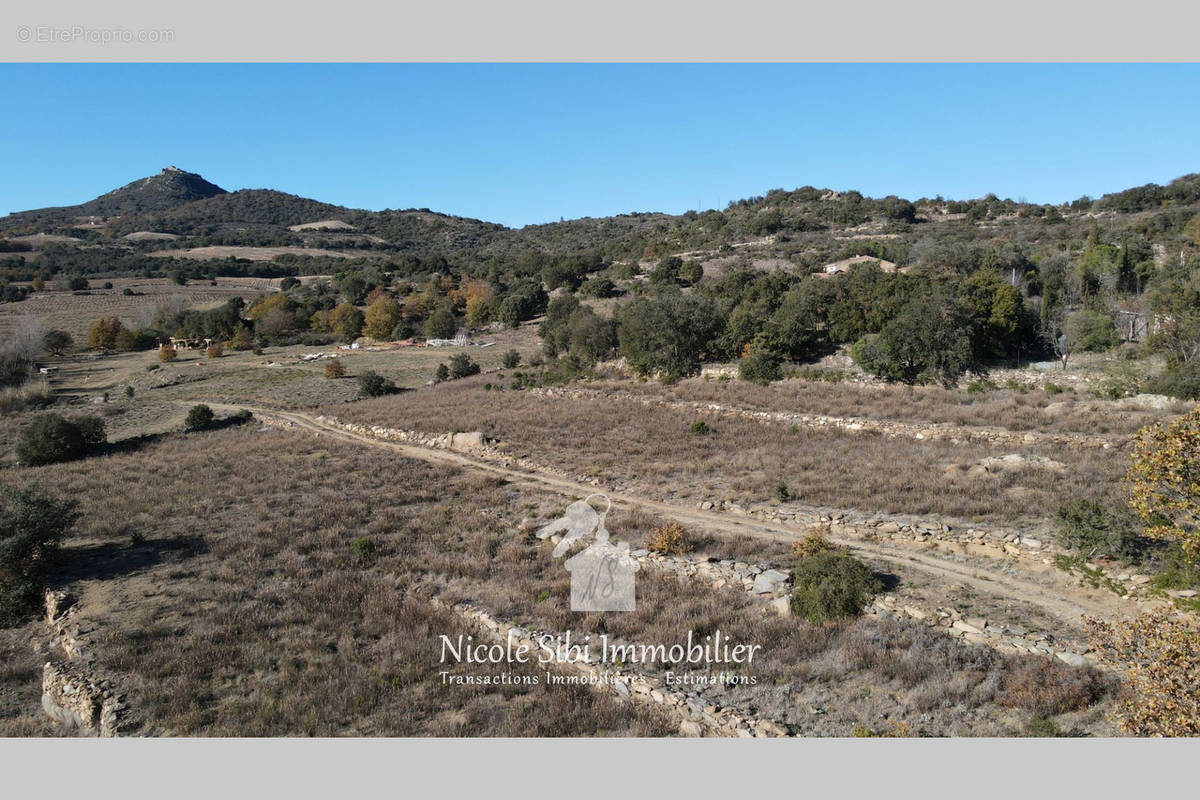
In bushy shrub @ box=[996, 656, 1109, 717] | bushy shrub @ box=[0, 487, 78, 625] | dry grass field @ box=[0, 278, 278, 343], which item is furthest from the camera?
dry grass field @ box=[0, 278, 278, 343]

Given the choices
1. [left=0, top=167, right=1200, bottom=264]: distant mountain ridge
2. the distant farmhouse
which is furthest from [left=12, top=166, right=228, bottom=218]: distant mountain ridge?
the distant farmhouse

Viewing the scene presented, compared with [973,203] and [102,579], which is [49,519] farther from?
[973,203]

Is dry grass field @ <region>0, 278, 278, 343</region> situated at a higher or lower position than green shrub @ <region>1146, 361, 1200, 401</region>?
higher

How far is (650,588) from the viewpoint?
12234 millimetres

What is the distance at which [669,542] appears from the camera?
45.5 feet

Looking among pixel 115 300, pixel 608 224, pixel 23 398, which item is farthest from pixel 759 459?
pixel 608 224

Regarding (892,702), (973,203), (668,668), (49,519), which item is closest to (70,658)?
(49,519)

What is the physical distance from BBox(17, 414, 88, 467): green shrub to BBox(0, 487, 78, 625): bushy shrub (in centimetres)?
1441

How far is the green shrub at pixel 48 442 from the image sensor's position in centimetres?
2511

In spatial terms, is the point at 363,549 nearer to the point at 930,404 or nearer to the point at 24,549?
the point at 24,549

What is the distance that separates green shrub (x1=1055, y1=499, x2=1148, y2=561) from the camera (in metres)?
11.4

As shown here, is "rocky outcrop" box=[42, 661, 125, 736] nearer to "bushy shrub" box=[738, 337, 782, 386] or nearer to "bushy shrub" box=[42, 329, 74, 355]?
"bushy shrub" box=[738, 337, 782, 386]

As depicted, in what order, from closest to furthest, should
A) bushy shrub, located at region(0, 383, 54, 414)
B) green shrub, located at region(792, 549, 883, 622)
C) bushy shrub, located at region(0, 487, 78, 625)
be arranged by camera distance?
green shrub, located at region(792, 549, 883, 622) → bushy shrub, located at region(0, 487, 78, 625) → bushy shrub, located at region(0, 383, 54, 414)

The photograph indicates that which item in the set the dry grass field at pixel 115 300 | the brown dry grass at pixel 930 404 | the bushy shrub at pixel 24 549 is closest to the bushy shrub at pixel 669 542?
the bushy shrub at pixel 24 549
